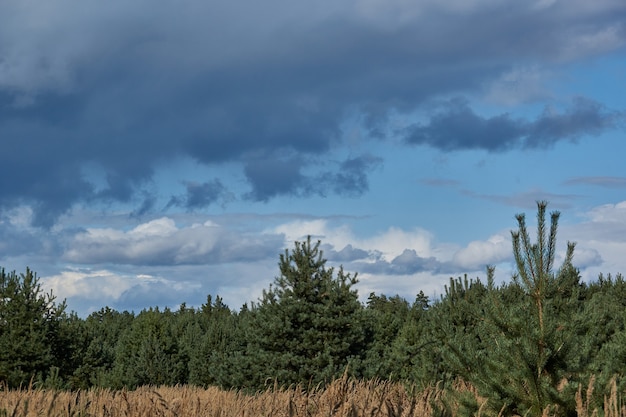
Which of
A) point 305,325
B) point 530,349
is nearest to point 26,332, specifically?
point 305,325

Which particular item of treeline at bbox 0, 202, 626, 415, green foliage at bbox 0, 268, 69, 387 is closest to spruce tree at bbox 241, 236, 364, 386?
treeline at bbox 0, 202, 626, 415

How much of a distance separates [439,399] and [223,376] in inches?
601

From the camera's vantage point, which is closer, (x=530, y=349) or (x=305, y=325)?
(x=530, y=349)

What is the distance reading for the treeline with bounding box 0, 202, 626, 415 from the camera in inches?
287

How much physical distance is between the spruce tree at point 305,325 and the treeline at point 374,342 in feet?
0.13

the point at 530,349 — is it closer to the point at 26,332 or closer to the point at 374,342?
the point at 374,342

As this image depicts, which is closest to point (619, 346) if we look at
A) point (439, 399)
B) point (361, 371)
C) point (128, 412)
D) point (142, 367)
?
point (439, 399)

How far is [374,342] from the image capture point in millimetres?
21672

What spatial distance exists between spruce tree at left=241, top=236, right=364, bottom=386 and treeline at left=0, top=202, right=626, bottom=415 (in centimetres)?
4

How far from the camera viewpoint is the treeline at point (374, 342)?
729 cm

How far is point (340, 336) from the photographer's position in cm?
2034

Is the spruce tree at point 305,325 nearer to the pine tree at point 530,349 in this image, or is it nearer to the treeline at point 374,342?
the treeline at point 374,342

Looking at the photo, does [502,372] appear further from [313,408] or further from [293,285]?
[293,285]

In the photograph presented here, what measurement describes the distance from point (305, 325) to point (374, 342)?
267cm
